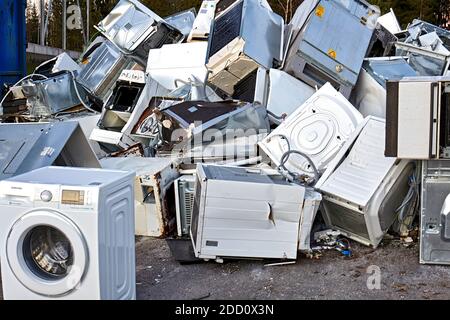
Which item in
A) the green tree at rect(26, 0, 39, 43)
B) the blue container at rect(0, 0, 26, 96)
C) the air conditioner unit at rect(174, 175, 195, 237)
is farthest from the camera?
the green tree at rect(26, 0, 39, 43)

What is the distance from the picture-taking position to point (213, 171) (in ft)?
14.1

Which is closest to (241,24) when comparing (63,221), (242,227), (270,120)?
(270,120)

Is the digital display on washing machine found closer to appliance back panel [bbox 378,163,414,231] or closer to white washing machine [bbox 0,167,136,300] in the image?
white washing machine [bbox 0,167,136,300]

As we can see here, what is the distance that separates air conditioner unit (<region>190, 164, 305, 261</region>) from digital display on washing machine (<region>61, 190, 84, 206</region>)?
1.11m

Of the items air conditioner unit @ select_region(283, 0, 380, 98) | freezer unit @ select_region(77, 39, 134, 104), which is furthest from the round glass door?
freezer unit @ select_region(77, 39, 134, 104)

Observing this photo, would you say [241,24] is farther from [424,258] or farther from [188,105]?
[424,258]

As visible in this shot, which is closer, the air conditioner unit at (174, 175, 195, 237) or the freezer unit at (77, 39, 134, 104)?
the air conditioner unit at (174, 175, 195, 237)

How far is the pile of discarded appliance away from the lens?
335 centimetres

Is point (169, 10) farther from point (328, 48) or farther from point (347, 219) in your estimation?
point (347, 219)

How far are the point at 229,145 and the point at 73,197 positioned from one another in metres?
2.41

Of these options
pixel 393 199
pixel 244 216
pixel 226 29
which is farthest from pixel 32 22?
pixel 393 199

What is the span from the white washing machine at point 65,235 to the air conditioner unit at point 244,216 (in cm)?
78

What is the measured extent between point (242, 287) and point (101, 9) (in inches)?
704

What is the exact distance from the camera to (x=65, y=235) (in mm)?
3195
